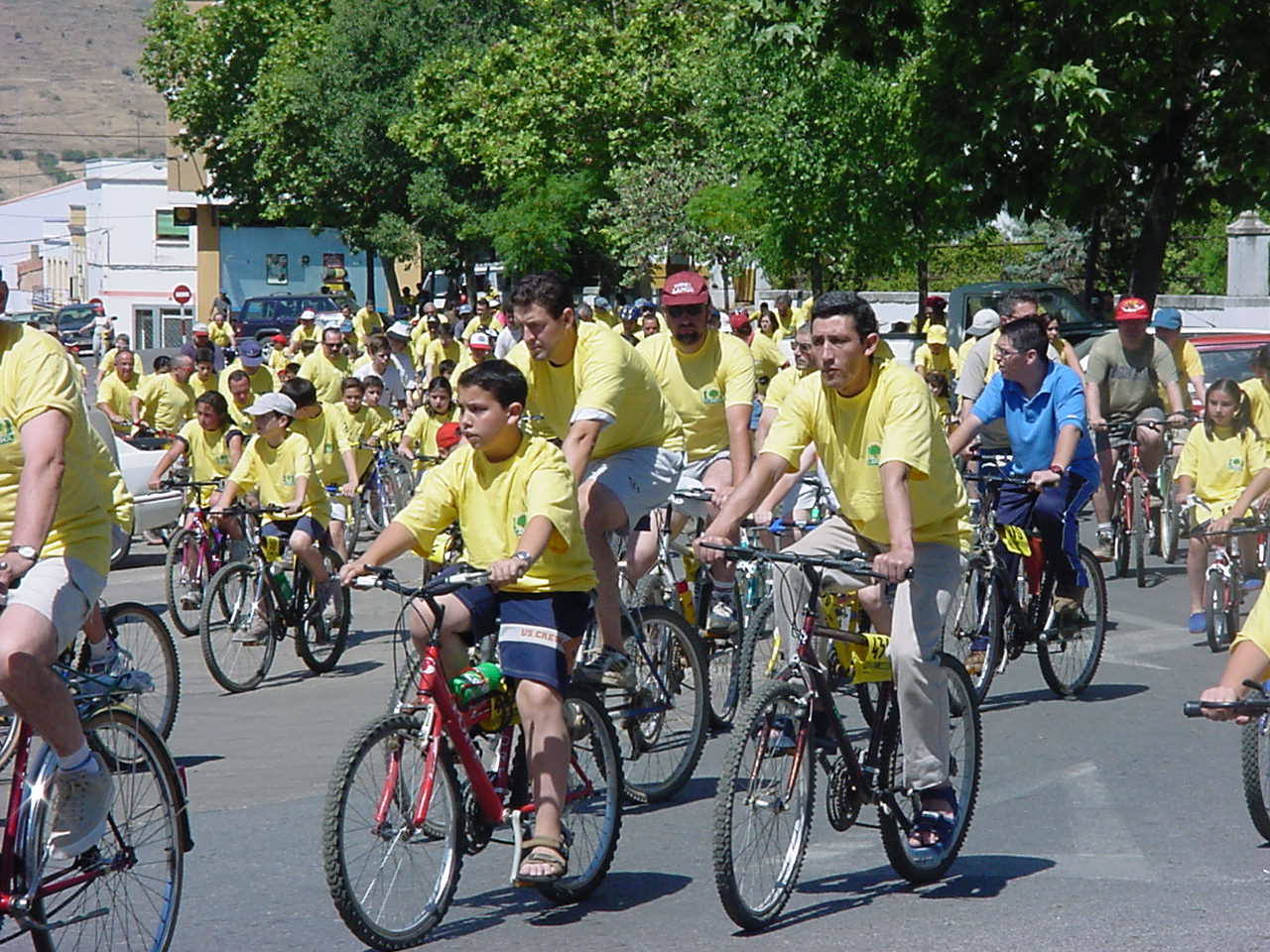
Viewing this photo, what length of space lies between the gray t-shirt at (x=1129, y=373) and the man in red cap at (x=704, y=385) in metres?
5.16

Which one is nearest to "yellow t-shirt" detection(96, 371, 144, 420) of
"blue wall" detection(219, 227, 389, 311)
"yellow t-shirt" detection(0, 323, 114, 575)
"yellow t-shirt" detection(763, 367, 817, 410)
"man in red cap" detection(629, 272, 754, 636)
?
"yellow t-shirt" detection(763, 367, 817, 410)

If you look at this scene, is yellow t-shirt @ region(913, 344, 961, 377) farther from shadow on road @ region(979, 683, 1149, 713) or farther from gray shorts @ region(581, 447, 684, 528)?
gray shorts @ region(581, 447, 684, 528)

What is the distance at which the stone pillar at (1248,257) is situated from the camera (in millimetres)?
36438

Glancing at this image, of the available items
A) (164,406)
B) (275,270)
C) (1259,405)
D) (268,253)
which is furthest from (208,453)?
(268,253)

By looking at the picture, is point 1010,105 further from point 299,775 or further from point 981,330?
point 299,775

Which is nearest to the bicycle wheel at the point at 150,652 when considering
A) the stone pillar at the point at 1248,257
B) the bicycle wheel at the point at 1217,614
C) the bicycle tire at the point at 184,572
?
the bicycle tire at the point at 184,572

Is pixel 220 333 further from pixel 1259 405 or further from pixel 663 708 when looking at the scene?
pixel 663 708

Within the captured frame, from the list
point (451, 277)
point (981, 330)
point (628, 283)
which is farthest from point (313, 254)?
point (981, 330)

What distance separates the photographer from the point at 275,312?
5872 cm

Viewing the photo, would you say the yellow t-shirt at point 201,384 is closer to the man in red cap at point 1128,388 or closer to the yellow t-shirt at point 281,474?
the yellow t-shirt at point 281,474

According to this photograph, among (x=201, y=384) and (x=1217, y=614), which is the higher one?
(x=201, y=384)

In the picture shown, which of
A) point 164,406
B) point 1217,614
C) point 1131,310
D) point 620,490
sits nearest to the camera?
point 620,490

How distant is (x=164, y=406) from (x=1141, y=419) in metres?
10.4

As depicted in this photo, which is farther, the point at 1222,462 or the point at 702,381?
the point at 1222,462
